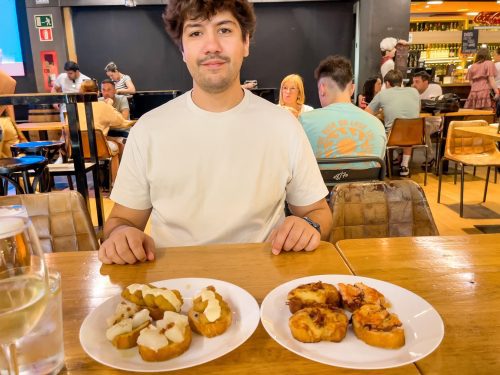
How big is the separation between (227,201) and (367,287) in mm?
713

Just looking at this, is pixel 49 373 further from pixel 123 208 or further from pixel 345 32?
pixel 345 32

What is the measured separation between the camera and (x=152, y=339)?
0.73 m

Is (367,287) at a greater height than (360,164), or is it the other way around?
(367,287)

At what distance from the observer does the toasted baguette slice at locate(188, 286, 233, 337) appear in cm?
79

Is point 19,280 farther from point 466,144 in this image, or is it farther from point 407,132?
point 407,132

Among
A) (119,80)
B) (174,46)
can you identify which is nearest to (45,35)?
(119,80)

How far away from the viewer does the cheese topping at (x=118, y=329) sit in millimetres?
761

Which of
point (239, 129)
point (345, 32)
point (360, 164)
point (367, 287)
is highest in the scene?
point (345, 32)

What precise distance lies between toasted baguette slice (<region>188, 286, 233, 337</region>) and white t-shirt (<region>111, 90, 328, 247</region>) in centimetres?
68

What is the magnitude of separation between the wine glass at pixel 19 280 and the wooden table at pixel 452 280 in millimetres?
608

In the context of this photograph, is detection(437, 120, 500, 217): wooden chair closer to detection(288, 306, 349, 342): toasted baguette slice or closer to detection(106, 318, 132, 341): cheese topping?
detection(288, 306, 349, 342): toasted baguette slice

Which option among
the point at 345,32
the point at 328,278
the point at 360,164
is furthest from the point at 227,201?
the point at 345,32

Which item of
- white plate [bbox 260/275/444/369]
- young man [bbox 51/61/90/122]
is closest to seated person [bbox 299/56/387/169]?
white plate [bbox 260/275/444/369]

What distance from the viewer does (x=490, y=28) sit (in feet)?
36.3
